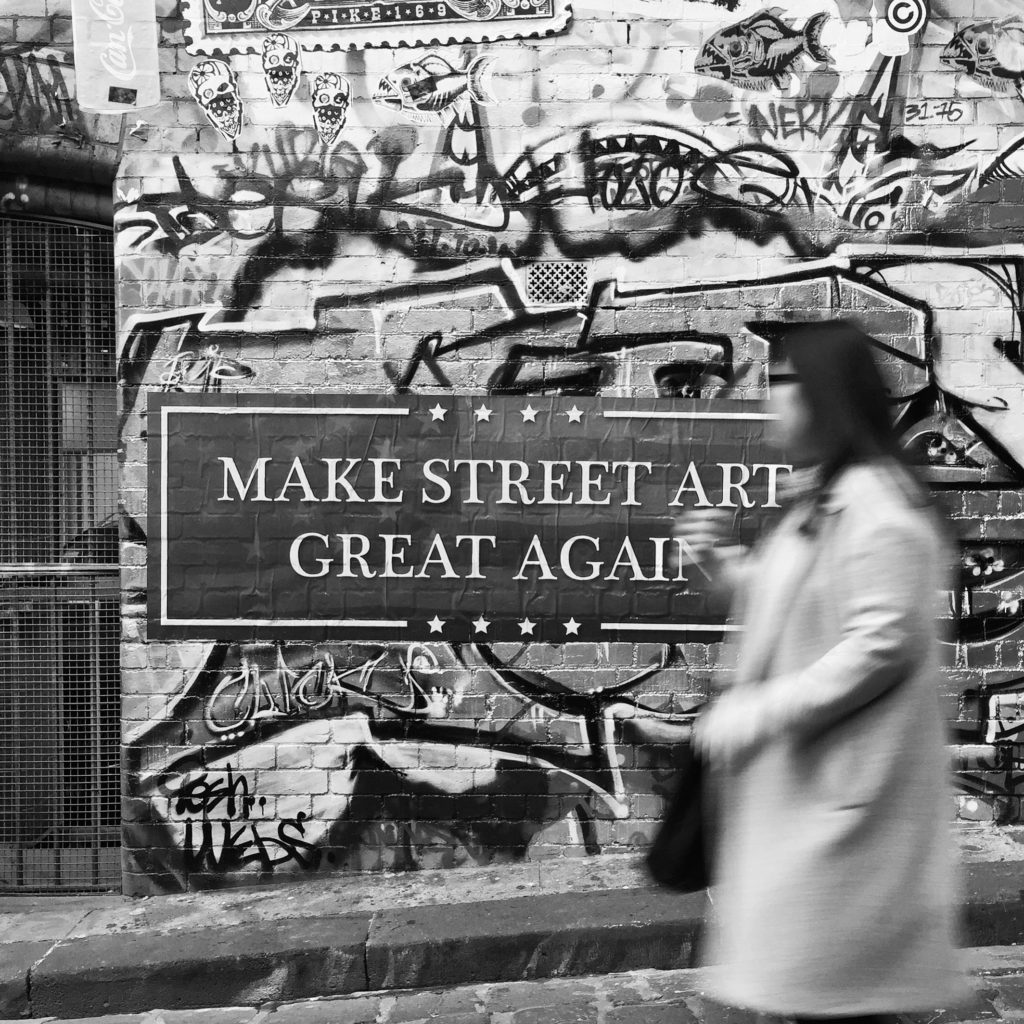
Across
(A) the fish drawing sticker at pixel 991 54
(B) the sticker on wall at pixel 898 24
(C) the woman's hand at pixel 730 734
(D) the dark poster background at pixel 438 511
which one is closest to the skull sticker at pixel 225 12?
(D) the dark poster background at pixel 438 511

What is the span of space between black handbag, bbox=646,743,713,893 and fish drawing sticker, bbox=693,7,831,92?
11.4ft

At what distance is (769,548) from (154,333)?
3.26 meters

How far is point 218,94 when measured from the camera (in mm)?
4473

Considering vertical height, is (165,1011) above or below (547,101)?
below

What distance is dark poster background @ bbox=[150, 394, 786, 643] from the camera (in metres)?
4.54

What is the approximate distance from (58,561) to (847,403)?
379 cm

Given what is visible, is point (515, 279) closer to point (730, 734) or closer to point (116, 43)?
point (116, 43)

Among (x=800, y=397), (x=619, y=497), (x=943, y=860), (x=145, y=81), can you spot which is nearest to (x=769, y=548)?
(x=800, y=397)

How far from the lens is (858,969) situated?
1851mm

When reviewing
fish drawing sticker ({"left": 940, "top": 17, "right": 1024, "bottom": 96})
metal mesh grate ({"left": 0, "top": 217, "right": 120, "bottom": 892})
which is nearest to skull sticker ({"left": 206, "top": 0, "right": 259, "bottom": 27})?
metal mesh grate ({"left": 0, "top": 217, "right": 120, "bottom": 892})

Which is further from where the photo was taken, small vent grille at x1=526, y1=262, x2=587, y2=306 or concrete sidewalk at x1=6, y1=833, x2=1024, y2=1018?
small vent grille at x1=526, y1=262, x2=587, y2=306

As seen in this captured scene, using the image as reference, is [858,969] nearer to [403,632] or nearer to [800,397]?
[800,397]

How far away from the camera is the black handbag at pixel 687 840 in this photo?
1.95 meters

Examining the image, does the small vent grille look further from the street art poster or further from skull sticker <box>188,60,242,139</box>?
skull sticker <box>188,60,242,139</box>
